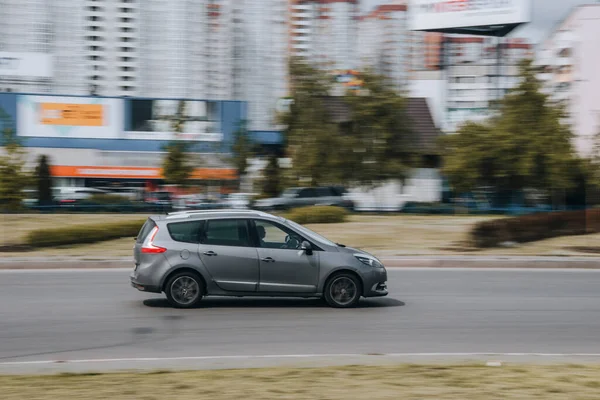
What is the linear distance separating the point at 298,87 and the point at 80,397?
44742mm

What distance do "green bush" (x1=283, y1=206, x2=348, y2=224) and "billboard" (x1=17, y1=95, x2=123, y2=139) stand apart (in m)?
44.5

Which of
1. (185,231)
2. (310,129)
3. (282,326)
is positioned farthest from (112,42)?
(282,326)

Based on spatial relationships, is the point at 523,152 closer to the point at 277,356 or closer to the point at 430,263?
the point at 430,263

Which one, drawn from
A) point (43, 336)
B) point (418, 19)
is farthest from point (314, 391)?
point (418, 19)

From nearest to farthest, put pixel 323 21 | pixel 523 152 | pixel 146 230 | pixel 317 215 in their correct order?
pixel 146 230 → pixel 317 215 → pixel 523 152 → pixel 323 21

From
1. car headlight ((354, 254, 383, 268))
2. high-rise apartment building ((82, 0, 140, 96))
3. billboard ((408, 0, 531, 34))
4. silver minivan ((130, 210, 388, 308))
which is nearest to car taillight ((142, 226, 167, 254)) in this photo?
silver minivan ((130, 210, 388, 308))

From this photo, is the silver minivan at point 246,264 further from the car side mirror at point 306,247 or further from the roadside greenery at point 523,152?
the roadside greenery at point 523,152

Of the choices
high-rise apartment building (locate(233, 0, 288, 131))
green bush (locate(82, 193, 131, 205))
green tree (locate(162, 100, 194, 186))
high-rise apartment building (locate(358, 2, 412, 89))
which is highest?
high-rise apartment building (locate(358, 2, 412, 89))

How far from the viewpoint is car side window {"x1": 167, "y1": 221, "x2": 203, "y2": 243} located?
12508 mm

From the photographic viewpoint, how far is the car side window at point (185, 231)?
41.0ft

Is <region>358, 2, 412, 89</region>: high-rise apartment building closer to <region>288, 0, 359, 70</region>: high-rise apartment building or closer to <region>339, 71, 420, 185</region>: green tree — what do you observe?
<region>288, 0, 359, 70</region>: high-rise apartment building

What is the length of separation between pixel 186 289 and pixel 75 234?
37.6 ft

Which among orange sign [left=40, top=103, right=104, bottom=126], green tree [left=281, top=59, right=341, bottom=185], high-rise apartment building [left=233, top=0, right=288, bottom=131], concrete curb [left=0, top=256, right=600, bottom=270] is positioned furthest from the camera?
high-rise apartment building [left=233, top=0, right=288, bottom=131]

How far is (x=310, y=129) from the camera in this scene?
4959cm
